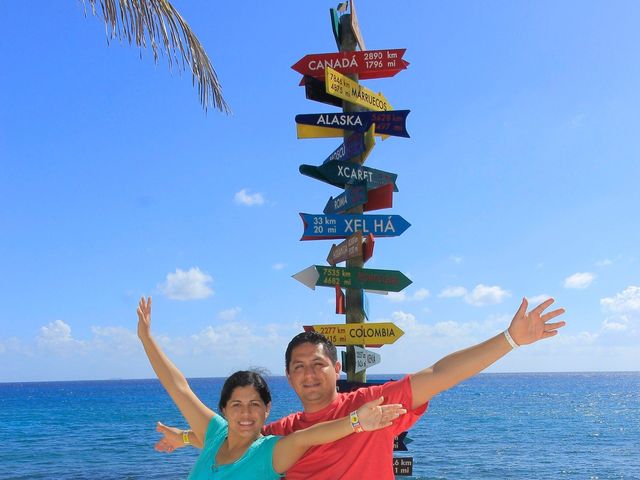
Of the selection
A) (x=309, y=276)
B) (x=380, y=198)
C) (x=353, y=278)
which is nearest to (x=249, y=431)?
(x=309, y=276)

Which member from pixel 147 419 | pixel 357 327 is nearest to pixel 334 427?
pixel 357 327

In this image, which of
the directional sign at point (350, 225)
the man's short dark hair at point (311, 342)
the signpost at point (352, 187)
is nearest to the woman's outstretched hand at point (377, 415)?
the man's short dark hair at point (311, 342)

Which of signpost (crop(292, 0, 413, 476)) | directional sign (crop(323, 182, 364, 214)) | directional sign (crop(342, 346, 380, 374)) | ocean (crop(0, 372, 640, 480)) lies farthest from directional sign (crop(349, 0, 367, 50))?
ocean (crop(0, 372, 640, 480))

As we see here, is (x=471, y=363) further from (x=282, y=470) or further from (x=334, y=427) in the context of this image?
(x=282, y=470)

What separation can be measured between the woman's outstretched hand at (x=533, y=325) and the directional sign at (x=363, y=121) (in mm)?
4464

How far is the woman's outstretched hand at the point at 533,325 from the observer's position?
3.46m

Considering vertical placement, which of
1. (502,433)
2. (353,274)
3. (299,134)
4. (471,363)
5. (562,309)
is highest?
(299,134)

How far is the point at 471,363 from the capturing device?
11.5ft

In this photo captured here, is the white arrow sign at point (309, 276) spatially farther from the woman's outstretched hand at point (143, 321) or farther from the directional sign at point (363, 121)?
the woman's outstretched hand at point (143, 321)

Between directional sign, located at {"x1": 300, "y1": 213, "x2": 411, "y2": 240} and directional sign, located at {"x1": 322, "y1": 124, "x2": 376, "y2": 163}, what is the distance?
71 centimetres

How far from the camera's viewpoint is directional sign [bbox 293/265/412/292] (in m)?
7.18

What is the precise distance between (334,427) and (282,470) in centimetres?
42

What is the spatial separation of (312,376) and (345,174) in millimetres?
4058

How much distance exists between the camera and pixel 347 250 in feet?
24.2
